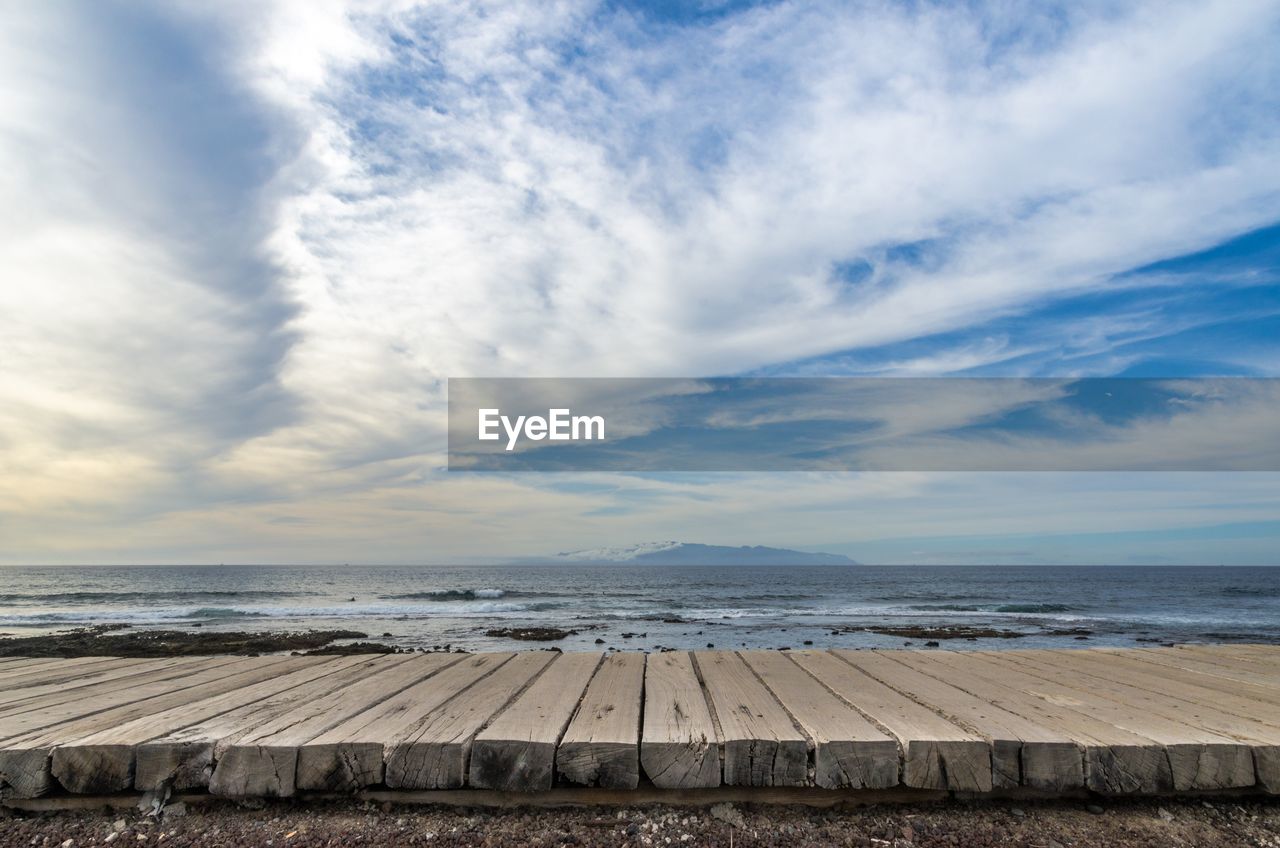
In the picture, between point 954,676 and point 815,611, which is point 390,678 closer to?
point 954,676

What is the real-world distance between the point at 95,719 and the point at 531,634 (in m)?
18.7

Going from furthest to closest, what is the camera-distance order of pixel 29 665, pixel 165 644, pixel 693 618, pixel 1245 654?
pixel 693 618 → pixel 165 644 → pixel 1245 654 → pixel 29 665

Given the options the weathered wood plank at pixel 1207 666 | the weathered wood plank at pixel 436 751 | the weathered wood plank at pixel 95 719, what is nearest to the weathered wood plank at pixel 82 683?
the weathered wood plank at pixel 95 719

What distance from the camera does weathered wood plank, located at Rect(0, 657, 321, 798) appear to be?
2.64 meters

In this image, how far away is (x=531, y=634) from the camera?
2098 cm

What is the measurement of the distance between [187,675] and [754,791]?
353 cm

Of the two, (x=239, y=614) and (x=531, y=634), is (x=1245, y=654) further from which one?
(x=239, y=614)

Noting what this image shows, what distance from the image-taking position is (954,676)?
13.2 ft

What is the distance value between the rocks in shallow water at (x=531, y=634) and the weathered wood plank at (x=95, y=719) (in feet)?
53.7

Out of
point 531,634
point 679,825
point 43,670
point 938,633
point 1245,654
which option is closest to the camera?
point 679,825

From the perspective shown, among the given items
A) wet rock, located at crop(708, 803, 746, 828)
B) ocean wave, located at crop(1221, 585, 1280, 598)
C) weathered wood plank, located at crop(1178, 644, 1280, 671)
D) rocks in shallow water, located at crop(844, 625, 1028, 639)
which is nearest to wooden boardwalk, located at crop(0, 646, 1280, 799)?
wet rock, located at crop(708, 803, 746, 828)

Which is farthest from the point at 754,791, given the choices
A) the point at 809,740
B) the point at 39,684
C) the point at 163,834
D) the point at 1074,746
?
the point at 39,684

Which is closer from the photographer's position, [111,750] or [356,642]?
[111,750]

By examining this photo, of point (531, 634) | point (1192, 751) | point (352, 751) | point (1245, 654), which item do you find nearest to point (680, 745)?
point (352, 751)
